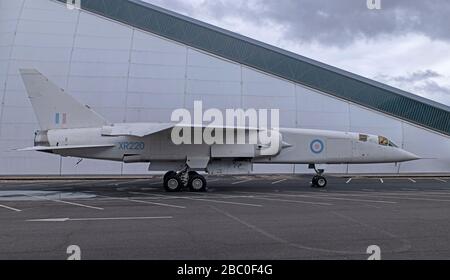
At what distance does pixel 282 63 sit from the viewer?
111ft

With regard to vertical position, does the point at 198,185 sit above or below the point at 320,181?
below

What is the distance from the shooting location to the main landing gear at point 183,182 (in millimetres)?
17406

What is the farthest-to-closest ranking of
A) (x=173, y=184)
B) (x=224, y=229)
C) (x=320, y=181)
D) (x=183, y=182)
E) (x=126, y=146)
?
(x=320, y=181), (x=126, y=146), (x=183, y=182), (x=173, y=184), (x=224, y=229)

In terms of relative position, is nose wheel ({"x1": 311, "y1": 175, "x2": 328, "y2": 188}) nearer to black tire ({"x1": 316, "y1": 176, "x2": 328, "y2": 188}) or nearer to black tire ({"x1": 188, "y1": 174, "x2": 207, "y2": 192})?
black tire ({"x1": 316, "y1": 176, "x2": 328, "y2": 188})

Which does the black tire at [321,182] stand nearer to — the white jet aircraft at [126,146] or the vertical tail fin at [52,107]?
the white jet aircraft at [126,146]

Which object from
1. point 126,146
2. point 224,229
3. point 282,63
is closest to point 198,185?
point 126,146

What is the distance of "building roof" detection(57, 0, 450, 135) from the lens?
33.5 metres

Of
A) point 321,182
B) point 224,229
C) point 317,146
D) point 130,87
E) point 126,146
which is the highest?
point 130,87

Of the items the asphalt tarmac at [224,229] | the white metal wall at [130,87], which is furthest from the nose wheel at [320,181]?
the white metal wall at [130,87]

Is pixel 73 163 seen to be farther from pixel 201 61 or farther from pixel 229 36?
pixel 229 36

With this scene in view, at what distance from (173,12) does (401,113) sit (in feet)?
68.7

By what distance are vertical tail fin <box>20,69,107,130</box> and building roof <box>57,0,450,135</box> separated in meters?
16.9

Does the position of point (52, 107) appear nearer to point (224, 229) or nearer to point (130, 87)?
point (224, 229)

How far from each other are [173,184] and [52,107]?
635 cm
